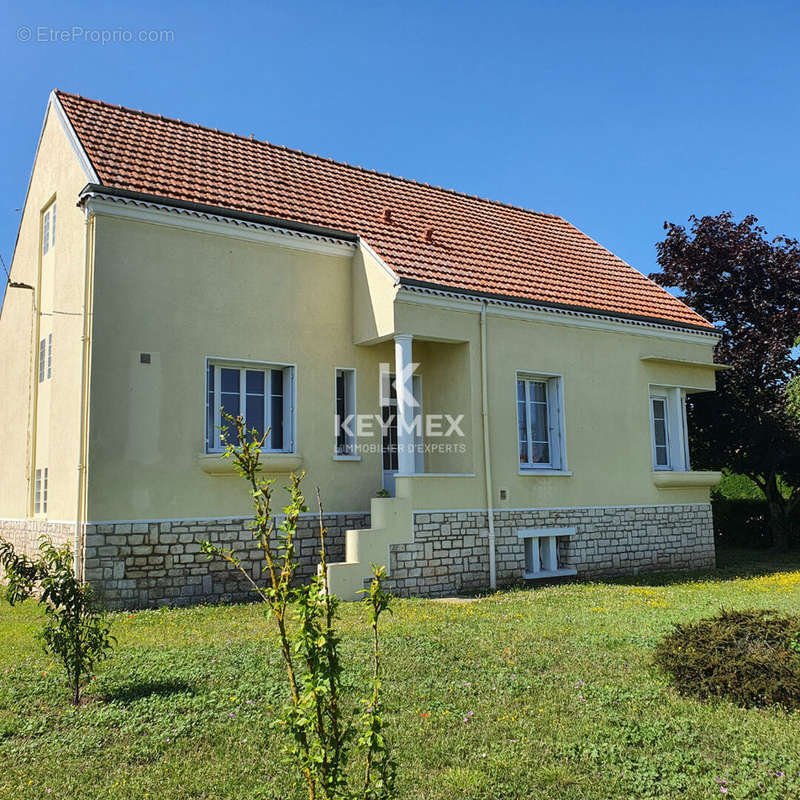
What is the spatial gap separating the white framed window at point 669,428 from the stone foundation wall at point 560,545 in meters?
1.07

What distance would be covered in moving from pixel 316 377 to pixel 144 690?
744cm

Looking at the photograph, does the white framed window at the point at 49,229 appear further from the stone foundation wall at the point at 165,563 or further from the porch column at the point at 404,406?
the porch column at the point at 404,406

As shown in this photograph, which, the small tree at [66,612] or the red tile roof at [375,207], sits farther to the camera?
the red tile roof at [375,207]

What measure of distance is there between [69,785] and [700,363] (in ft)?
51.5

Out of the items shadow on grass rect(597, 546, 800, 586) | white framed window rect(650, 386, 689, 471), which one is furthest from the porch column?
white framed window rect(650, 386, 689, 471)

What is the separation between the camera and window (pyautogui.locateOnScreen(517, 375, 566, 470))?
14.9m

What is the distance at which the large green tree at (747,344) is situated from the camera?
19828 mm

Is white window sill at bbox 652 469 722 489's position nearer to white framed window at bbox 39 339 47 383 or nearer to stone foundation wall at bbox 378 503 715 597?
stone foundation wall at bbox 378 503 715 597

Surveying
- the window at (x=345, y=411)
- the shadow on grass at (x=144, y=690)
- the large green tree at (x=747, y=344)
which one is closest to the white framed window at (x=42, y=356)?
the window at (x=345, y=411)

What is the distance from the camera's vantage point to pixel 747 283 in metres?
21.4

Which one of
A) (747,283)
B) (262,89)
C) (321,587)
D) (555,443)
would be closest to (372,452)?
(555,443)

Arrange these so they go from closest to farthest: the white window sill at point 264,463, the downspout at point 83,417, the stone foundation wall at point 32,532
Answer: the downspout at point 83,417 → the stone foundation wall at point 32,532 → the white window sill at point 264,463

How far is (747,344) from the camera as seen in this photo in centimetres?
2072

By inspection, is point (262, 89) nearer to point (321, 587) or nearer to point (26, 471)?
point (26, 471)
